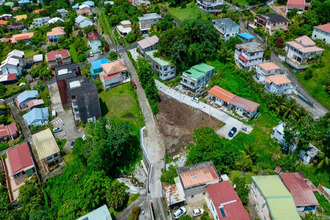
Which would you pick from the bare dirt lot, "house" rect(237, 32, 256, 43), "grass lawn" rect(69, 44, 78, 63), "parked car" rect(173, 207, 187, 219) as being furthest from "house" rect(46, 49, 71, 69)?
"parked car" rect(173, 207, 187, 219)

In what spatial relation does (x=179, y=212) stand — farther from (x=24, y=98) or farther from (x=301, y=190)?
(x=24, y=98)

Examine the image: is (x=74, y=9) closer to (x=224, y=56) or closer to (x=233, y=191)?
(x=224, y=56)

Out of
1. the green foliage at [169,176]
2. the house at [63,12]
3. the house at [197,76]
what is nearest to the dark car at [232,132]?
the green foliage at [169,176]

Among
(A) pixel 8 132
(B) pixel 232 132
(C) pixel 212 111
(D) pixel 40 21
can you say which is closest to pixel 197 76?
(C) pixel 212 111

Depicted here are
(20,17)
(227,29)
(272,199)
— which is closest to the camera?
(272,199)

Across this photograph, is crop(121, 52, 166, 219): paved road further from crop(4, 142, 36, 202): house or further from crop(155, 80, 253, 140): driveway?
crop(4, 142, 36, 202): house
